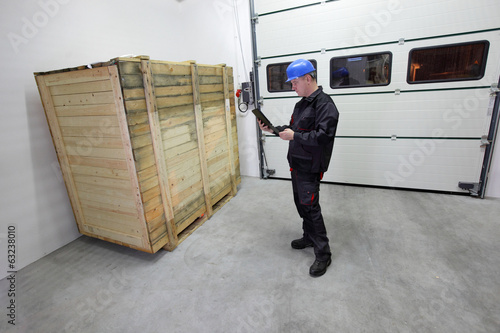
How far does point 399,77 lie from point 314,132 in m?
2.58

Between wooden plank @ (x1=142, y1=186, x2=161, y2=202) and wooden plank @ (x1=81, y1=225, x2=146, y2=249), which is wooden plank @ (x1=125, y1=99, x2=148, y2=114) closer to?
wooden plank @ (x1=142, y1=186, x2=161, y2=202)

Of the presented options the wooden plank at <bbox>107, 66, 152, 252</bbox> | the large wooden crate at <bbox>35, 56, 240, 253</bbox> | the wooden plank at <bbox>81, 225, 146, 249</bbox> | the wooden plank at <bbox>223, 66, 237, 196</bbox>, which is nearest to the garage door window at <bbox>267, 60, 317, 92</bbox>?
the wooden plank at <bbox>223, 66, 237, 196</bbox>

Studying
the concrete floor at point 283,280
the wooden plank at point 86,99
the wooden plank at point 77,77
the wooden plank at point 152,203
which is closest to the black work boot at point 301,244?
the concrete floor at point 283,280

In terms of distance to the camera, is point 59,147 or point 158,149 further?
point 59,147

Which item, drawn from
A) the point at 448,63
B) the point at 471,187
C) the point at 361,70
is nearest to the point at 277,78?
the point at 361,70

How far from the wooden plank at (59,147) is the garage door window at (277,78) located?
3240 mm

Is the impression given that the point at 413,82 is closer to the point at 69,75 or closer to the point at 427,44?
A: the point at 427,44

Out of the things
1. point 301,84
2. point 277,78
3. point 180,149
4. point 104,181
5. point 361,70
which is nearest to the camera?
point 301,84

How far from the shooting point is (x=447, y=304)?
1.98 metres

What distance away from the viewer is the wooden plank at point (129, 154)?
2203 mm

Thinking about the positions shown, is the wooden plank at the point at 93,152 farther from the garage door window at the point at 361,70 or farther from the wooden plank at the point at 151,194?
the garage door window at the point at 361,70

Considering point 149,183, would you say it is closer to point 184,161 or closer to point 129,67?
point 184,161

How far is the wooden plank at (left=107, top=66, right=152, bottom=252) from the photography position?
220cm

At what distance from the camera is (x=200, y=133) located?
10.9 ft
